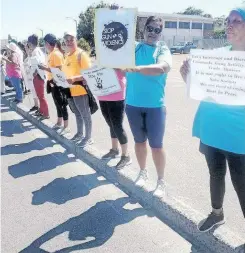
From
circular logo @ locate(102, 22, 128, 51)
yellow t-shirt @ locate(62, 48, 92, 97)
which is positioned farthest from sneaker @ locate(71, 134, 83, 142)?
circular logo @ locate(102, 22, 128, 51)

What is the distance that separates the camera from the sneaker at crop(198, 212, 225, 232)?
2789 millimetres

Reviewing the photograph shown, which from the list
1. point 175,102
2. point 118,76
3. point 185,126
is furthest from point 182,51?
point 118,76

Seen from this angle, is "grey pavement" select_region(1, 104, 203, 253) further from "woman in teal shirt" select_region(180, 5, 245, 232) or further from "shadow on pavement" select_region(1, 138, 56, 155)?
"woman in teal shirt" select_region(180, 5, 245, 232)

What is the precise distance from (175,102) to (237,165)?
669 centimetres

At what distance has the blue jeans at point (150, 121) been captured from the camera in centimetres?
333

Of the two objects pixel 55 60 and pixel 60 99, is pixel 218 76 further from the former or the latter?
pixel 60 99

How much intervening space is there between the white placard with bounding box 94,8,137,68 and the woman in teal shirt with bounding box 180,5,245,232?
0.60m

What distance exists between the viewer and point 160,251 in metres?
2.77

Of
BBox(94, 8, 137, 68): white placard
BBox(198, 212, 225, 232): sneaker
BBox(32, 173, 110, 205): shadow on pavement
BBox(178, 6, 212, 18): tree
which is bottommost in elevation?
BBox(32, 173, 110, 205): shadow on pavement

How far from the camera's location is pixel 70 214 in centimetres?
340

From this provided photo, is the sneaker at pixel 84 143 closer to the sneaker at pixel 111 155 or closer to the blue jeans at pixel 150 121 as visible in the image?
the sneaker at pixel 111 155

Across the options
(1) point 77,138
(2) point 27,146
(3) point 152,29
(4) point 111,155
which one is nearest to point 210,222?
(3) point 152,29

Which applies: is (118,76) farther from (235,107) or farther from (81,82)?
(235,107)

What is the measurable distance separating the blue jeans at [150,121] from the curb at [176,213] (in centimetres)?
59
